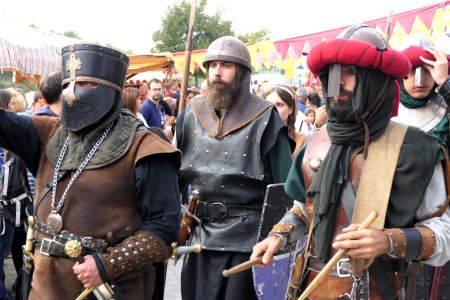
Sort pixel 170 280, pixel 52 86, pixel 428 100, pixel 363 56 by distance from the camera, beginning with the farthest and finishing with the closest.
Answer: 1. pixel 170 280
2. pixel 52 86
3. pixel 428 100
4. pixel 363 56

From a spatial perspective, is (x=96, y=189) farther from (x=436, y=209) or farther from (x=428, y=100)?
(x=428, y=100)

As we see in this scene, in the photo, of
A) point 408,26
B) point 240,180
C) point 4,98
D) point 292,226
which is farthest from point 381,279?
point 408,26

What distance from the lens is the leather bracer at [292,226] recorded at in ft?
8.62

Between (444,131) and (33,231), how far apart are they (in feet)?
8.07

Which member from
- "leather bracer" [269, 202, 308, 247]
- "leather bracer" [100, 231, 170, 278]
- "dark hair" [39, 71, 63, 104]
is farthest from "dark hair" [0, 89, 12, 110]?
A: "leather bracer" [269, 202, 308, 247]

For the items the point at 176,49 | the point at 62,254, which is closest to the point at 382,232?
the point at 62,254

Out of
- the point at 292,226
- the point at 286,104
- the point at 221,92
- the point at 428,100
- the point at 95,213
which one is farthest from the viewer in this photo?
the point at 286,104

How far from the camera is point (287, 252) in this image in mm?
3682

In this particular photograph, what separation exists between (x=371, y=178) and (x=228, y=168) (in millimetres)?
1642

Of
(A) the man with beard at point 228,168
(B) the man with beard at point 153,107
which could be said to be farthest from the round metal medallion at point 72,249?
(B) the man with beard at point 153,107

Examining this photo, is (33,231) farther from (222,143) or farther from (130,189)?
(222,143)

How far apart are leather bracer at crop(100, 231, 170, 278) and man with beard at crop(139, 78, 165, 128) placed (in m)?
6.50

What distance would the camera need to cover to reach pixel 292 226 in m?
2.69

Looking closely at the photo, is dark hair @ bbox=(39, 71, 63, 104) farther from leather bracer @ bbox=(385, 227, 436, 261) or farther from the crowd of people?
leather bracer @ bbox=(385, 227, 436, 261)
